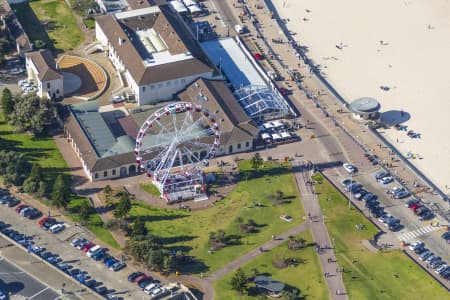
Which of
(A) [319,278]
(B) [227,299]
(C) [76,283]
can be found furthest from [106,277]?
(A) [319,278]

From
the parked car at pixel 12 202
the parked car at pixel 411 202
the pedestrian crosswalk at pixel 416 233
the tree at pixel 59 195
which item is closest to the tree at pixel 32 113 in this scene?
the parked car at pixel 12 202

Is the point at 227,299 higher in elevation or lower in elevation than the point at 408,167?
lower

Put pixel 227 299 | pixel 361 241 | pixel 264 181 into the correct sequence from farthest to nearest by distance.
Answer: pixel 264 181
pixel 361 241
pixel 227 299

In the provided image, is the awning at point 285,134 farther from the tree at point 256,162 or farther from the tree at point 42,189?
the tree at point 42,189

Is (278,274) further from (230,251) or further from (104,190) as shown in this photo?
(104,190)

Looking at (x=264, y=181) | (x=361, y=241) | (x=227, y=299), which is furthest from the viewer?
(x=264, y=181)

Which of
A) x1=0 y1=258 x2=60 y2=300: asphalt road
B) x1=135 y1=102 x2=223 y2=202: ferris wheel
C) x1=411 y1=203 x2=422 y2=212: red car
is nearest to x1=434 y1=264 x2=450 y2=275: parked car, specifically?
x1=411 y1=203 x2=422 y2=212: red car
